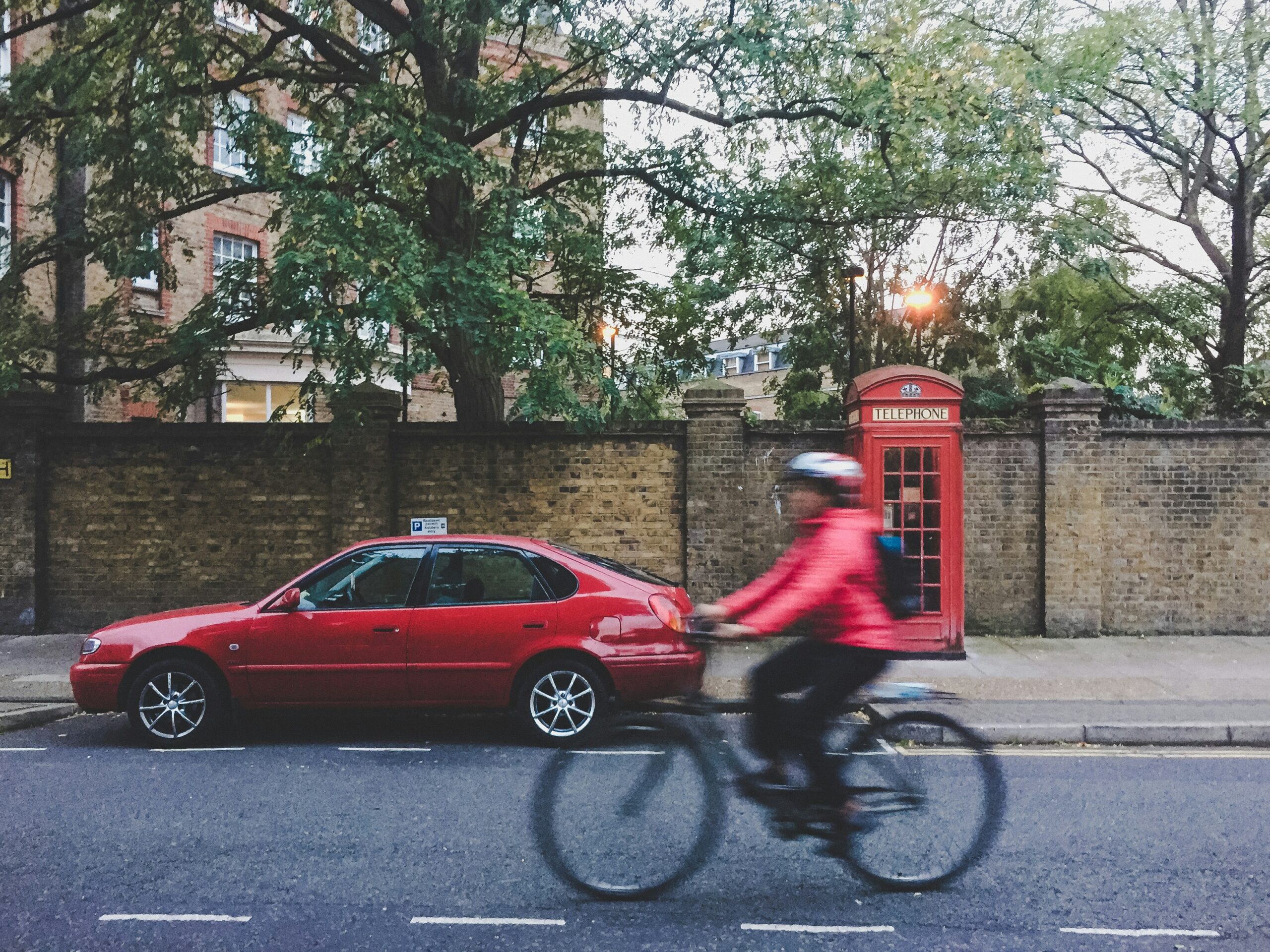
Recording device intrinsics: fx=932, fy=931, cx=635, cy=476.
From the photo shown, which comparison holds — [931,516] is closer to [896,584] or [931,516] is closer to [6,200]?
[896,584]

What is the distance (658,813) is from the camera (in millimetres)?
4168

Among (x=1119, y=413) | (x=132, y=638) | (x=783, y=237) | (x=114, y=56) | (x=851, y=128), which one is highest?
(x=114, y=56)

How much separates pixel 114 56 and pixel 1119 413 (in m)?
14.2

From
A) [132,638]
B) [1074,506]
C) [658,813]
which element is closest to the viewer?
[658,813]

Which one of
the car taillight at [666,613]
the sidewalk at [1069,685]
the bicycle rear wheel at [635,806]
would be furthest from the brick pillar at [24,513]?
the bicycle rear wheel at [635,806]

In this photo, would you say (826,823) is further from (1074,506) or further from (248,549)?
(248,549)

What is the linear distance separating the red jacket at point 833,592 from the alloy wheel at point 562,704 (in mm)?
2764

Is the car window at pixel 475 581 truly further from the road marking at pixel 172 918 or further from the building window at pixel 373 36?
the building window at pixel 373 36

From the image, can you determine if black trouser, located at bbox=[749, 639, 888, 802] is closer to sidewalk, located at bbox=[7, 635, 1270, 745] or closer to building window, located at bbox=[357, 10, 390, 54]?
sidewalk, located at bbox=[7, 635, 1270, 745]

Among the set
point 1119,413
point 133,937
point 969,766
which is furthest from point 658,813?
point 1119,413

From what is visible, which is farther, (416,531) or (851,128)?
(416,531)

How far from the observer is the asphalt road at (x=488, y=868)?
3.89 m

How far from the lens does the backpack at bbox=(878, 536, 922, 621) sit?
4.36m

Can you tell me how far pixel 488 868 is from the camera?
4602mm
